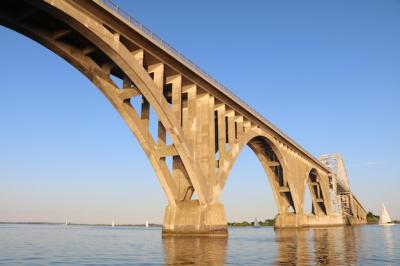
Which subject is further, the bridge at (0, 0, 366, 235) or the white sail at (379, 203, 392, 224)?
the white sail at (379, 203, 392, 224)

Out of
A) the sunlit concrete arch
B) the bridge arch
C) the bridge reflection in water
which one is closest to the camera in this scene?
the bridge reflection in water

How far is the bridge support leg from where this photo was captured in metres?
35.0

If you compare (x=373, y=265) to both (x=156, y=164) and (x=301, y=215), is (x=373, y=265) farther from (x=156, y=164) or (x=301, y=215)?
(x=301, y=215)

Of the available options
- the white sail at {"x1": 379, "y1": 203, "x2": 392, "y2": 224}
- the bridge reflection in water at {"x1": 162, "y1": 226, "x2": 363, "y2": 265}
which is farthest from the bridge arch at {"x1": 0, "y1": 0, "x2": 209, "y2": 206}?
the white sail at {"x1": 379, "y1": 203, "x2": 392, "y2": 224}

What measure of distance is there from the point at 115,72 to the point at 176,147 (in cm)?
883

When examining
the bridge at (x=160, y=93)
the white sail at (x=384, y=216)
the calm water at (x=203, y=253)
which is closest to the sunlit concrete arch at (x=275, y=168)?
the bridge at (x=160, y=93)

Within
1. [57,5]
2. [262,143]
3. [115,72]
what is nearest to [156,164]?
[115,72]

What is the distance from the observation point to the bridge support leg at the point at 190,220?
3497 centimetres

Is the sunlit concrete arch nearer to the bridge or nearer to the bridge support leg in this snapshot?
the bridge

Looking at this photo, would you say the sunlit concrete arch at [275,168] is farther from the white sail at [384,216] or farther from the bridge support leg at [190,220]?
the white sail at [384,216]

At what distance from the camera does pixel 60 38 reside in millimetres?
29141

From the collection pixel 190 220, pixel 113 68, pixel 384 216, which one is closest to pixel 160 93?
pixel 113 68

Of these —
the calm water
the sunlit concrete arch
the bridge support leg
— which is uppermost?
the sunlit concrete arch

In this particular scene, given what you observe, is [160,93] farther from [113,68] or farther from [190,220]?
[190,220]
